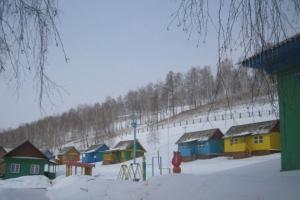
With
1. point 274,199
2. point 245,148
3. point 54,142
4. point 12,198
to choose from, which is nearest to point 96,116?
point 54,142

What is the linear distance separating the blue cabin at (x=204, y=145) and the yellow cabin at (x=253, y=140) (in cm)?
215

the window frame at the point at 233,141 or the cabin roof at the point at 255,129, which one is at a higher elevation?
the cabin roof at the point at 255,129

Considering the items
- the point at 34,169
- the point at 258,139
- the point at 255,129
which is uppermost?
the point at 255,129

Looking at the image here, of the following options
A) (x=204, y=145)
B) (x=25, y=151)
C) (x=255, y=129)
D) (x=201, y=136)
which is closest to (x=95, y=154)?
(x=25, y=151)

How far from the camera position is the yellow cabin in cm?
3139

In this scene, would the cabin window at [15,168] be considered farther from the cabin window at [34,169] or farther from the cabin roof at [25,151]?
the cabin window at [34,169]

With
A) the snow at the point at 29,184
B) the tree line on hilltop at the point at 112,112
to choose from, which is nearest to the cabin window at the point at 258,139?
the snow at the point at 29,184

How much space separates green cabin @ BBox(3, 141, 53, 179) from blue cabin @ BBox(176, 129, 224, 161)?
49.5ft

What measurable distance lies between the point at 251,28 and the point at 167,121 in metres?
67.5

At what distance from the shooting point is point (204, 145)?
1485 inches

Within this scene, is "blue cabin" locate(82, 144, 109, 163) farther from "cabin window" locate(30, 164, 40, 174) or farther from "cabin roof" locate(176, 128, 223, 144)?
"cabin roof" locate(176, 128, 223, 144)

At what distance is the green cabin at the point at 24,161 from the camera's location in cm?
3478

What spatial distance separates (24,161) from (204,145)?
18598 mm

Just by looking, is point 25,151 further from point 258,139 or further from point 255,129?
point 258,139
